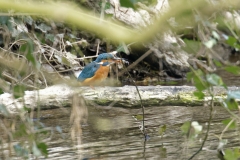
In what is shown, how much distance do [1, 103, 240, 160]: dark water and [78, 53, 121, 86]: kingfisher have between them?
58cm

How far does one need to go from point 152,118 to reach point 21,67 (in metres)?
3.32

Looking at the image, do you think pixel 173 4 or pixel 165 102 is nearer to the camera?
pixel 173 4

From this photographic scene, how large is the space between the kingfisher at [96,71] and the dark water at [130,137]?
0.58 metres

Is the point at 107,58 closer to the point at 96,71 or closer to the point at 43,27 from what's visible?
the point at 96,71

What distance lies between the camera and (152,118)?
496cm

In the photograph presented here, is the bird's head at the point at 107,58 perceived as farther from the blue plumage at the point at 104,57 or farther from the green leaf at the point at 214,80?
the green leaf at the point at 214,80

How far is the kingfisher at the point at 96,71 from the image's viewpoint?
5.88 metres

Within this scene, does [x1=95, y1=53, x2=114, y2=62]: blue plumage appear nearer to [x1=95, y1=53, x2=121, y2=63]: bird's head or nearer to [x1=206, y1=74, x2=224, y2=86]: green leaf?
[x1=95, y1=53, x2=121, y2=63]: bird's head

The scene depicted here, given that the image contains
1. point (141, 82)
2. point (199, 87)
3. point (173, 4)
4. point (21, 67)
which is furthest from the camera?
point (141, 82)

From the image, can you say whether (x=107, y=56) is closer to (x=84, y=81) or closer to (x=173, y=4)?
(x=84, y=81)

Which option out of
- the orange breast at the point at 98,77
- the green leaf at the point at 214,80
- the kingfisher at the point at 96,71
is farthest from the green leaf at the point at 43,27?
the green leaf at the point at 214,80

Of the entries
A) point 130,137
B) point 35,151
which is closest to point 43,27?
point 130,137

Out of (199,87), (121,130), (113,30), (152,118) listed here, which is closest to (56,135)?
(121,130)

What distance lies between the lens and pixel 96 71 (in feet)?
20.0
